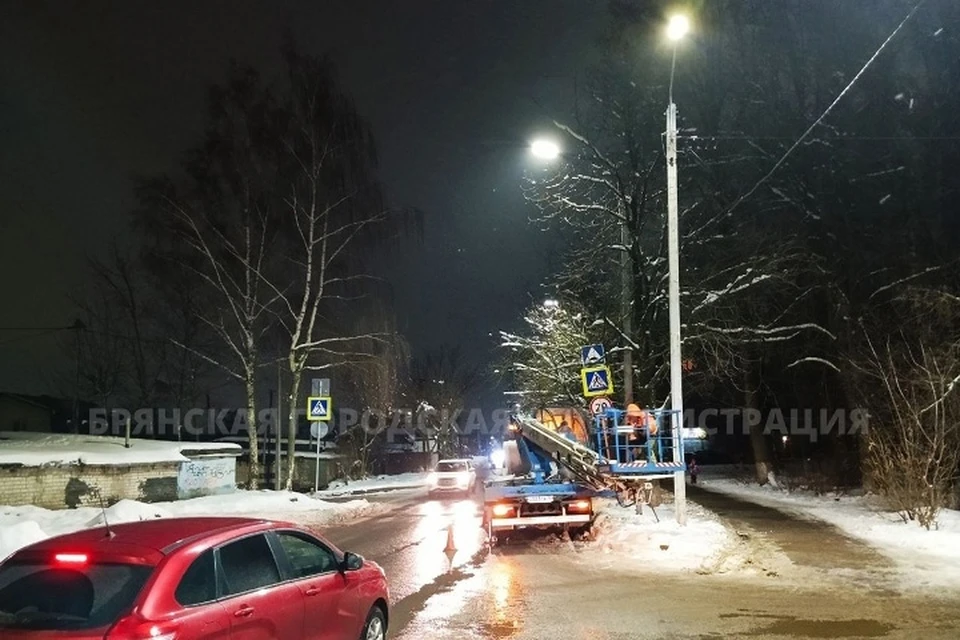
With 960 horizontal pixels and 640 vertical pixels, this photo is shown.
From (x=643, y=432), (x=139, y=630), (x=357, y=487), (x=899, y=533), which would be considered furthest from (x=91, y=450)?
(x=139, y=630)

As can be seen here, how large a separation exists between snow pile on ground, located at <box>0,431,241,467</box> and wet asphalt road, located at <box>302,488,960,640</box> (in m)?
9.69

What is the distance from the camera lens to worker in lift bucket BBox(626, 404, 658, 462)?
15148 mm

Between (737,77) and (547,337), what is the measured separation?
38.7ft

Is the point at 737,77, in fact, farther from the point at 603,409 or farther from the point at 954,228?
the point at 603,409

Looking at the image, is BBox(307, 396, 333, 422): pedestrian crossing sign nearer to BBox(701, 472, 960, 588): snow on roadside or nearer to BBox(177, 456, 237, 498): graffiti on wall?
BBox(177, 456, 237, 498): graffiti on wall

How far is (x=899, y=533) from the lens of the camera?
15688 mm

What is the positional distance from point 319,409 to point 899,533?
17.3 meters

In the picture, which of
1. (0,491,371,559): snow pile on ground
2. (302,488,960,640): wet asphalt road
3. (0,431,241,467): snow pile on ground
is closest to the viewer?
(302,488,960,640): wet asphalt road

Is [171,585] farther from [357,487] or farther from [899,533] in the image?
[357,487]

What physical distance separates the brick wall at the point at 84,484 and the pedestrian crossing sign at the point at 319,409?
171 inches

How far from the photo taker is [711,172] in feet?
78.4

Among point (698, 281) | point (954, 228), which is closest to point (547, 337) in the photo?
point (698, 281)

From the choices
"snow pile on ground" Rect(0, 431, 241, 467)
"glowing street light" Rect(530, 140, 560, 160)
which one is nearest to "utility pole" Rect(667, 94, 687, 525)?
"glowing street light" Rect(530, 140, 560, 160)

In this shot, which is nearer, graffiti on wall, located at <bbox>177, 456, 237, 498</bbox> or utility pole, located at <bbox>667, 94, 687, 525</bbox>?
utility pole, located at <bbox>667, 94, 687, 525</bbox>
